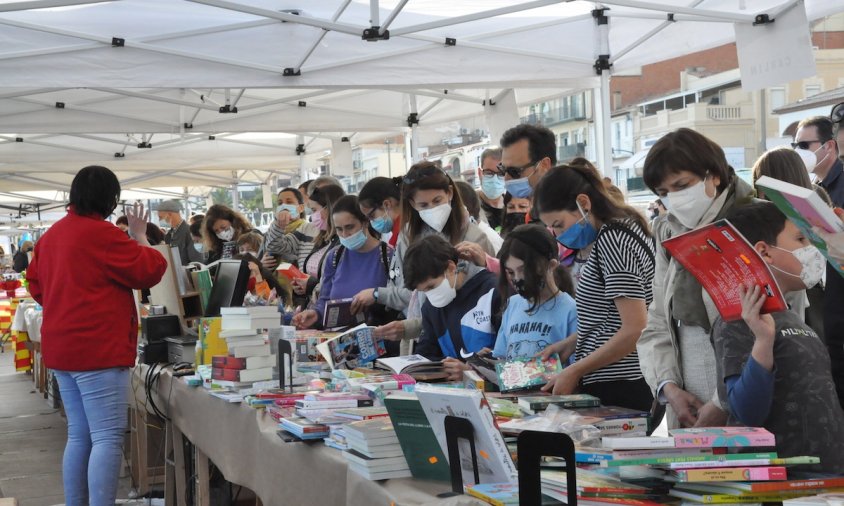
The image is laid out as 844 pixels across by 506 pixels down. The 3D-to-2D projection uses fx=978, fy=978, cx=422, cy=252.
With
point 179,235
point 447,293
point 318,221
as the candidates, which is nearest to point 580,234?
point 447,293

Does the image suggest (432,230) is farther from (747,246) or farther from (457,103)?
(457,103)

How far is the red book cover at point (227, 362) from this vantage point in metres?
3.69

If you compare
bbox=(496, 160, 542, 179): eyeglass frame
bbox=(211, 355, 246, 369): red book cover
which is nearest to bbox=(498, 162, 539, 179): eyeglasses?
bbox=(496, 160, 542, 179): eyeglass frame

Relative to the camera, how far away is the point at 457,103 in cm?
868

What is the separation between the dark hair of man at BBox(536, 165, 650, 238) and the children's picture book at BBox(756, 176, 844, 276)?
1.33 m

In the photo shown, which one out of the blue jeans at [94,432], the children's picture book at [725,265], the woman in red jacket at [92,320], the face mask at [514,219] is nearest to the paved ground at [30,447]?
the blue jeans at [94,432]

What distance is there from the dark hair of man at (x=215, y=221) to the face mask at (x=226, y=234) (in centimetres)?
3

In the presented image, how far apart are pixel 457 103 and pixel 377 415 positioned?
6346 millimetres

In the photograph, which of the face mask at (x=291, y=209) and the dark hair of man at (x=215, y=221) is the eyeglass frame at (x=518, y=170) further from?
the dark hair of man at (x=215, y=221)

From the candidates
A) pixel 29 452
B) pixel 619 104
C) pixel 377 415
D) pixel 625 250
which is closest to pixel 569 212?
pixel 625 250

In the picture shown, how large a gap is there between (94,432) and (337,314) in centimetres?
117

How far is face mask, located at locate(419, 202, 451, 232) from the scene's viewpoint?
13.2 ft

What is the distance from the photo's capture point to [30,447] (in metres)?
7.14

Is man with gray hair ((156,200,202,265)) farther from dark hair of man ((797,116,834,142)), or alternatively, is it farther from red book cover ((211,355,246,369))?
dark hair of man ((797,116,834,142))
